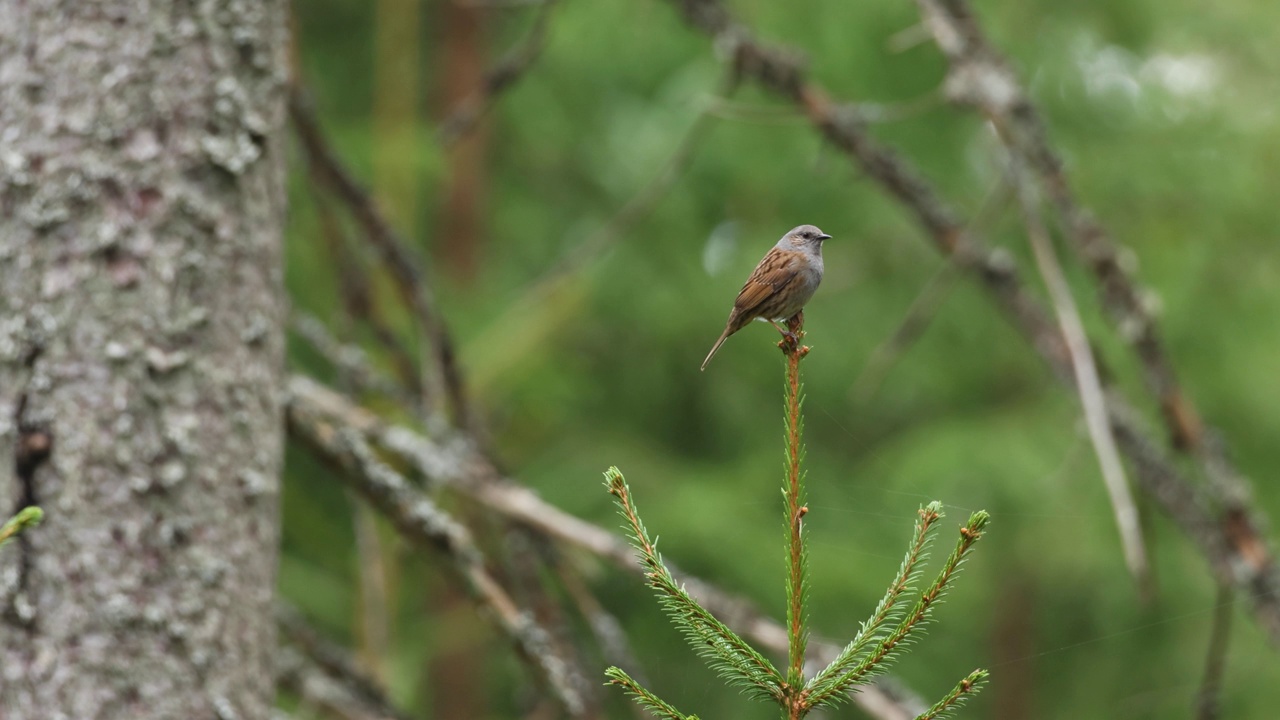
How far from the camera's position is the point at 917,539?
110 centimetres

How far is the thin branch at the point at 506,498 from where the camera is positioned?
199 cm

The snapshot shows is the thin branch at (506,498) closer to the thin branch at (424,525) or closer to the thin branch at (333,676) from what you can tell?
the thin branch at (424,525)

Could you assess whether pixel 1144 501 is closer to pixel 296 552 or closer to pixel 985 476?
pixel 985 476

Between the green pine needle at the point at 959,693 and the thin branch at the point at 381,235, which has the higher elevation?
the thin branch at the point at 381,235

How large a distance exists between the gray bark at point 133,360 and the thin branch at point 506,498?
25 cm

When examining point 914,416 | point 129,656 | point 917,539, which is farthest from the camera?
point 914,416

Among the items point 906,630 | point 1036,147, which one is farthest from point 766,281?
point 1036,147

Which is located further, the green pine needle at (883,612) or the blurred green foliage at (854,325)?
the blurred green foliage at (854,325)

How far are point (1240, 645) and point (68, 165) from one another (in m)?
6.30

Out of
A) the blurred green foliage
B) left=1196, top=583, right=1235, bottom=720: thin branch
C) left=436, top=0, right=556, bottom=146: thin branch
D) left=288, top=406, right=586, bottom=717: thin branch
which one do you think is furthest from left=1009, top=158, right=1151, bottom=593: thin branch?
the blurred green foliage

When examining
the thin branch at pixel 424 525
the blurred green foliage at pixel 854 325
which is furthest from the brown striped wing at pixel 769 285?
the blurred green foliage at pixel 854 325

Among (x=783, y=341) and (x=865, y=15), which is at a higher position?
(x=865, y=15)

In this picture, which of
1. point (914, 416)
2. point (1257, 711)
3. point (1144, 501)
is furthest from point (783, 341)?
point (1257, 711)

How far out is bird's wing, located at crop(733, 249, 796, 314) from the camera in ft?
3.77
